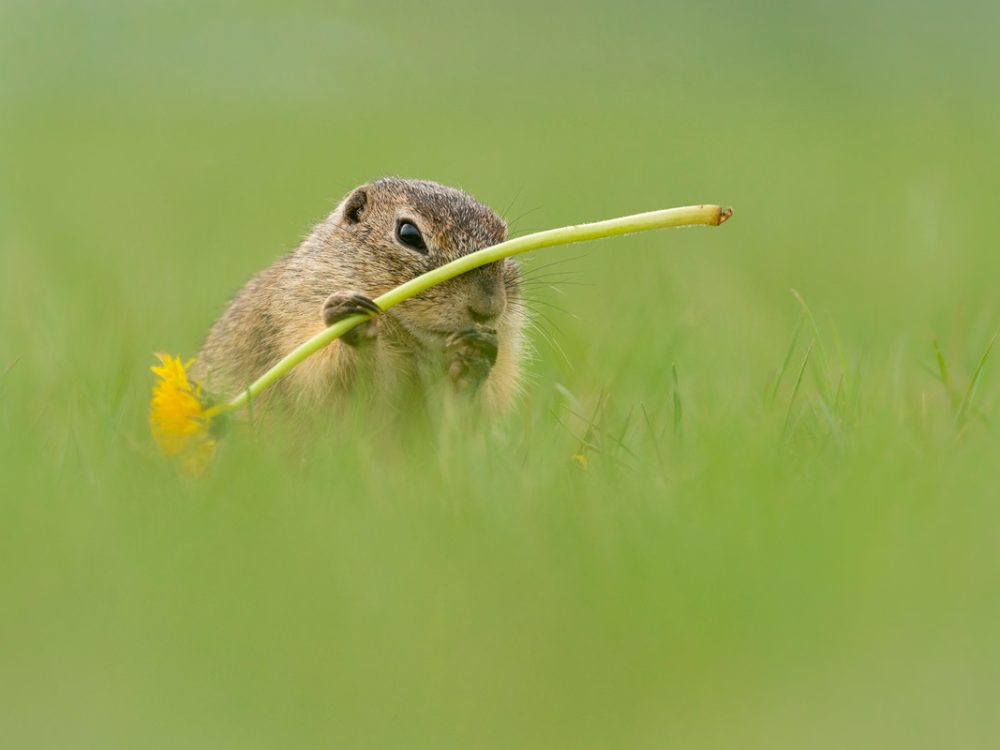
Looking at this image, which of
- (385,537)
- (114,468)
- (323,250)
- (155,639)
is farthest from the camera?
(323,250)

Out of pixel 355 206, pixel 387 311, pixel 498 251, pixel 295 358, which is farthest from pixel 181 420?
pixel 355 206

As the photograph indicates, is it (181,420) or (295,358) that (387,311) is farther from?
(181,420)

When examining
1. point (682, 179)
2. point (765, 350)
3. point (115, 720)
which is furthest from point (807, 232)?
point (115, 720)

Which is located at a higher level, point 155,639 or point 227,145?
point 227,145

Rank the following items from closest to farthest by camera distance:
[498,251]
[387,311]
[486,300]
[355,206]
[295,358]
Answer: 1. [295,358]
2. [498,251]
3. [486,300]
4. [387,311]
5. [355,206]

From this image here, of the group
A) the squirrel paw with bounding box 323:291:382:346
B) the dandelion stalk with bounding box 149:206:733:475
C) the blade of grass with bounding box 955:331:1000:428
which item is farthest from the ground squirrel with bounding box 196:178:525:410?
Result: the blade of grass with bounding box 955:331:1000:428

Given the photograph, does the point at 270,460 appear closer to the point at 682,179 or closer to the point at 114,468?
the point at 114,468

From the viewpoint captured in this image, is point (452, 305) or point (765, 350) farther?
point (765, 350)

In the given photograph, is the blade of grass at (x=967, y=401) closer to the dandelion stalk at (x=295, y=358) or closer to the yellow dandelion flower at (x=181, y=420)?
the dandelion stalk at (x=295, y=358)

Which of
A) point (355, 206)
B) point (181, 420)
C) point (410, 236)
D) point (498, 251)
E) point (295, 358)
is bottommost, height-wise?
point (181, 420)
